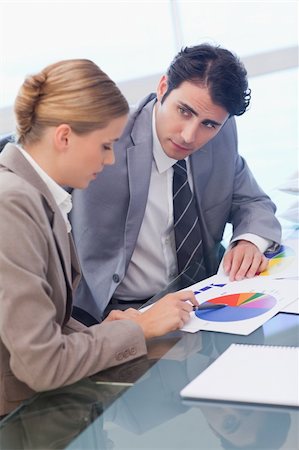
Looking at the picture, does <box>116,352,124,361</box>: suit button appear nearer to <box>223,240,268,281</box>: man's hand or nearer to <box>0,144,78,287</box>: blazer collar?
<box>0,144,78,287</box>: blazer collar

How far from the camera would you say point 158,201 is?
215cm

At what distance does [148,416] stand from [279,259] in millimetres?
913

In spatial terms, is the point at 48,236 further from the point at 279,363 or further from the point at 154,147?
the point at 154,147

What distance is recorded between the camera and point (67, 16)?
13.3ft

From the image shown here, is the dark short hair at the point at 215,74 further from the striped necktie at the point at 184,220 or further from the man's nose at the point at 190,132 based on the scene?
the striped necktie at the point at 184,220

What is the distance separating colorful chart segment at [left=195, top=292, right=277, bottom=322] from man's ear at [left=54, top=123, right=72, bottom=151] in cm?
47

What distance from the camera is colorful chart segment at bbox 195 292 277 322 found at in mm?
1566

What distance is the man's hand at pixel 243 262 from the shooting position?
1.88 m

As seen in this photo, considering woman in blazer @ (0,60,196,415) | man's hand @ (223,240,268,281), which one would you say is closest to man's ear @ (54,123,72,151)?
woman in blazer @ (0,60,196,415)

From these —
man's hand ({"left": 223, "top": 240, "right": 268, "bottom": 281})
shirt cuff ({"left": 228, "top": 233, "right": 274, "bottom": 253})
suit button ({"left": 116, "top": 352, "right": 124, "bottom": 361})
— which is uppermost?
suit button ({"left": 116, "top": 352, "right": 124, "bottom": 361})

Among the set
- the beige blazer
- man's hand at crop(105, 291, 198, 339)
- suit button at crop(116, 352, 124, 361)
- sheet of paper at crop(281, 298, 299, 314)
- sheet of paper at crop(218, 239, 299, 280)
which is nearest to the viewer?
the beige blazer

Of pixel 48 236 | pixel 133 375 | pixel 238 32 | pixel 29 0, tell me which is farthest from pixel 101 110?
pixel 238 32

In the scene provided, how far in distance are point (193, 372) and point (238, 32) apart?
3.70 metres

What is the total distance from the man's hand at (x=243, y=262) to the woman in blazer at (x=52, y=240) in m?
0.37
